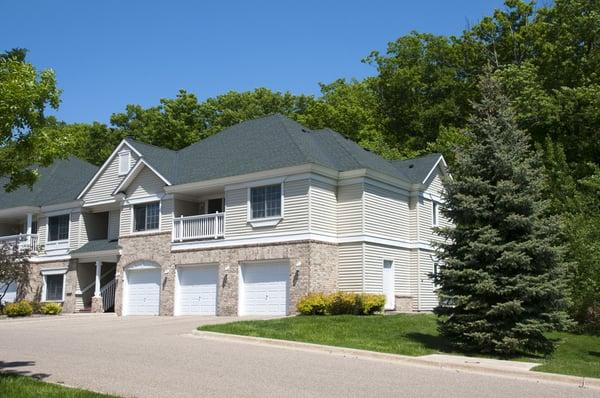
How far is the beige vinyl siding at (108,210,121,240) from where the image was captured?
116 feet

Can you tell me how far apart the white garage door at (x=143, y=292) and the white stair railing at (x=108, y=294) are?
3124mm

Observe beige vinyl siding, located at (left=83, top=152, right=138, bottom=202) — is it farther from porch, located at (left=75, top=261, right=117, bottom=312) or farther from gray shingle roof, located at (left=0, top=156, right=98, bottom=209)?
porch, located at (left=75, top=261, right=117, bottom=312)

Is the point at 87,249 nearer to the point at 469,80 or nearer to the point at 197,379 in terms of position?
Result: the point at 197,379

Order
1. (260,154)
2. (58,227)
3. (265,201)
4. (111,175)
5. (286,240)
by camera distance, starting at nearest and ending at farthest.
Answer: (286,240)
(265,201)
(260,154)
(111,175)
(58,227)

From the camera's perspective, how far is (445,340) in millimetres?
18609

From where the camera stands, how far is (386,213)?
93.6 feet

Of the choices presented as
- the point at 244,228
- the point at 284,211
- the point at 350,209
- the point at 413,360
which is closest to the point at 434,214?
the point at 350,209

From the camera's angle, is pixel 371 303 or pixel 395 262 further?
pixel 395 262

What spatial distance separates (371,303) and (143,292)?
12.2m

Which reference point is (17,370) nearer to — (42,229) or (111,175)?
(111,175)

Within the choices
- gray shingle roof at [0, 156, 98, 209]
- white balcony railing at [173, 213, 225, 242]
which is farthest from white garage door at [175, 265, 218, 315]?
gray shingle roof at [0, 156, 98, 209]

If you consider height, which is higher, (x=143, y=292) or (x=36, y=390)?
(x=143, y=292)

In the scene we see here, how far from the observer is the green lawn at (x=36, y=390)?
32.4 feet

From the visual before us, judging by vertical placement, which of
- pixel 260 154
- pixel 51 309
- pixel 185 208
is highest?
pixel 260 154
